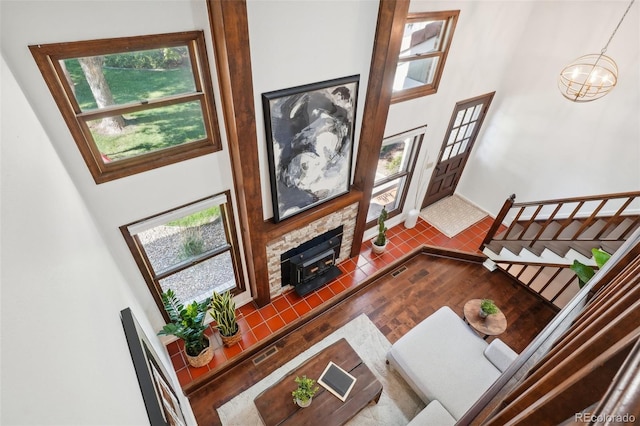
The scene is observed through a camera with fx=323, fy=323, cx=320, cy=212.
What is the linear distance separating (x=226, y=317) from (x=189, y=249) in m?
0.93

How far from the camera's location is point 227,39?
7.86ft

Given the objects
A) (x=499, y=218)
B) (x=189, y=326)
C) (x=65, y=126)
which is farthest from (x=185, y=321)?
(x=499, y=218)

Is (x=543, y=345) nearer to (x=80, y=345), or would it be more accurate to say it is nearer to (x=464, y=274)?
(x=80, y=345)

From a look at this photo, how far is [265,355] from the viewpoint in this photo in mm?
4137

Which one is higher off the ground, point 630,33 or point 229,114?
point 630,33

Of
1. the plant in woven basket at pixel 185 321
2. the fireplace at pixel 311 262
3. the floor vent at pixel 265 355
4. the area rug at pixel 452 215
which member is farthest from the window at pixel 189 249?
the area rug at pixel 452 215

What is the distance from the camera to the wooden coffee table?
3.18m

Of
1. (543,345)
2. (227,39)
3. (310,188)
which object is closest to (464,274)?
(310,188)

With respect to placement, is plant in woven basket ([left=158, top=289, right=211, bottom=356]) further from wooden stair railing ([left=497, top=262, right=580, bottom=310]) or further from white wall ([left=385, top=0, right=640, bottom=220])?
wooden stair railing ([left=497, top=262, right=580, bottom=310])

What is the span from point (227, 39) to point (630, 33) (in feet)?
16.3

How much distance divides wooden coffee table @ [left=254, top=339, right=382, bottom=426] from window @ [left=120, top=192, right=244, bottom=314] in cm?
142

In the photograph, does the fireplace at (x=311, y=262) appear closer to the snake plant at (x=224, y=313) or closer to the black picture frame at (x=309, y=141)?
the black picture frame at (x=309, y=141)

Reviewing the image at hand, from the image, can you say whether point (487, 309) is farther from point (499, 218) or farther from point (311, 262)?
Answer: point (311, 262)

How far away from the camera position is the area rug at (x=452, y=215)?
6051 mm
